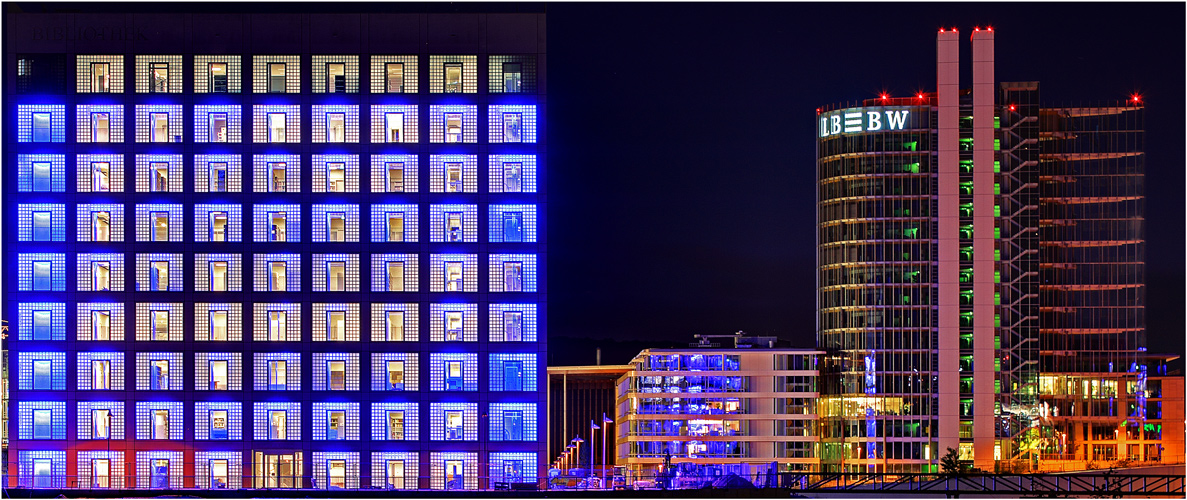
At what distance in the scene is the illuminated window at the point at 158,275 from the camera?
106 m

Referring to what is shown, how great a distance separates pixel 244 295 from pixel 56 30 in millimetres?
23003

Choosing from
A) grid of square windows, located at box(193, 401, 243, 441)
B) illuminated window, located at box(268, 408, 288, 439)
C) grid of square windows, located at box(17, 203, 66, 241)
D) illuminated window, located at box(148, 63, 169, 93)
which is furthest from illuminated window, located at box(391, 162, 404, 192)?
grid of square windows, located at box(17, 203, 66, 241)

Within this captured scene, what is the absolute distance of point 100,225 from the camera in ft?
349

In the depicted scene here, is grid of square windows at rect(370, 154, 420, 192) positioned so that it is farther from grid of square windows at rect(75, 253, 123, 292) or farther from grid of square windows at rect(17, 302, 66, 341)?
grid of square windows at rect(17, 302, 66, 341)

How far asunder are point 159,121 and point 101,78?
5153 mm

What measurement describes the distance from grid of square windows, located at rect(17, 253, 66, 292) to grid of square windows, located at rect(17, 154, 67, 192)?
4.77 meters

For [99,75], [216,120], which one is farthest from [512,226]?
[99,75]

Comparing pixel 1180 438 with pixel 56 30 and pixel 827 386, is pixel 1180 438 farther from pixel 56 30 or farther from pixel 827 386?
pixel 56 30

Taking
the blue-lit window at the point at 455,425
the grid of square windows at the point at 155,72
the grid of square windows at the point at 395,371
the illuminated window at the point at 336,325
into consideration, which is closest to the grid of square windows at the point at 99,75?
the grid of square windows at the point at 155,72

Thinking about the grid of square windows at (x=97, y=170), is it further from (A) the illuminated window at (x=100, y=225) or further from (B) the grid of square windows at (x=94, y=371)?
(B) the grid of square windows at (x=94, y=371)

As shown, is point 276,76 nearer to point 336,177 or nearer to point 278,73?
point 278,73

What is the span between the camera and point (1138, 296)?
192 metres

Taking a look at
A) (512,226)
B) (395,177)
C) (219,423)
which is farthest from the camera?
(395,177)

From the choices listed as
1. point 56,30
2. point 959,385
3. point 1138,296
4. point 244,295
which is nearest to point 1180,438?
point 1138,296
